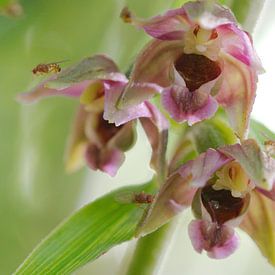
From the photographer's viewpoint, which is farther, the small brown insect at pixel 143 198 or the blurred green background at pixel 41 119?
the blurred green background at pixel 41 119

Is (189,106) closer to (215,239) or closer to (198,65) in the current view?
(198,65)

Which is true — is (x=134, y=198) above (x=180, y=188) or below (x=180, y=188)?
below

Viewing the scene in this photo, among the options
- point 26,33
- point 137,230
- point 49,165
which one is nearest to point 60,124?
point 49,165

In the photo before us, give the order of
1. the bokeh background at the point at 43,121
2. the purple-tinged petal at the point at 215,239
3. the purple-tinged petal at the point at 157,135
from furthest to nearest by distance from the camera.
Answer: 1. the bokeh background at the point at 43,121
2. the purple-tinged petal at the point at 157,135
3. the purple-tinged petal at the point at 215,239

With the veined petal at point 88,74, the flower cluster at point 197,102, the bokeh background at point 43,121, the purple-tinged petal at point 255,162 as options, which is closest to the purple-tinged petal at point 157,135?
the flower cluster at point 197,102

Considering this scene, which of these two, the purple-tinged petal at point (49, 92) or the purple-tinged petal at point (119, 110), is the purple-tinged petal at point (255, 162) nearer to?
the purple-tinged petal at point (119, 110)

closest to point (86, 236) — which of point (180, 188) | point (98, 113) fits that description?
point (180, 188)

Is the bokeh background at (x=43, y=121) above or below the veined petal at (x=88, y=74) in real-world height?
below
